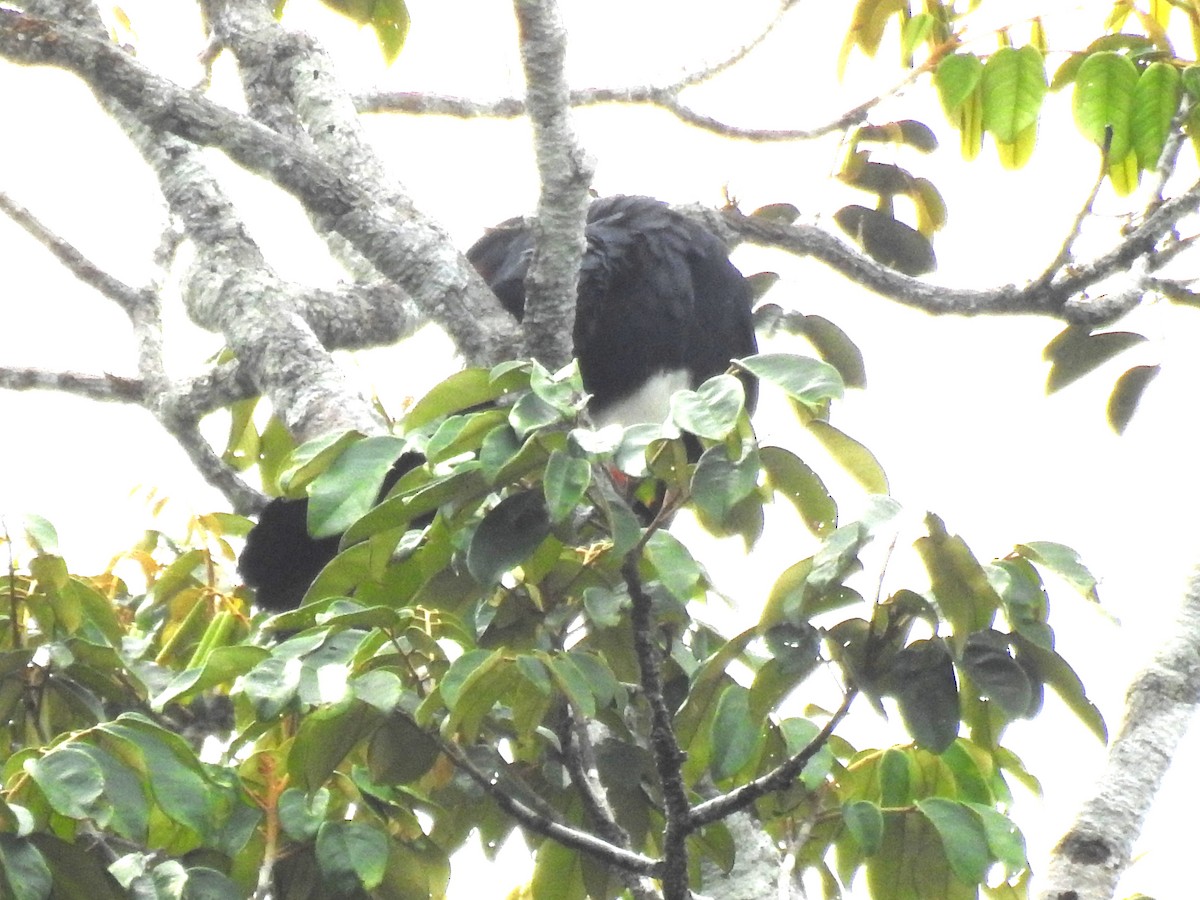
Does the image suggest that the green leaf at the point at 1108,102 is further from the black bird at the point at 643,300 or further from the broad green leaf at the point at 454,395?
the broad green leaf at the point at 454,395

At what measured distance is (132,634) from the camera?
152 centimetres

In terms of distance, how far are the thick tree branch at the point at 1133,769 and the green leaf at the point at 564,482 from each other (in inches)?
23.8

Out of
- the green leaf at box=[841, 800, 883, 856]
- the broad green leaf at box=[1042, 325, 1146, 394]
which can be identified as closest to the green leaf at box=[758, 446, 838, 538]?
the green leaf at box=[841, 800, 883, 856]

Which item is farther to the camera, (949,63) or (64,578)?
(949,63)

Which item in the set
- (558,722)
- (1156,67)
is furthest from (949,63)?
(558,722)

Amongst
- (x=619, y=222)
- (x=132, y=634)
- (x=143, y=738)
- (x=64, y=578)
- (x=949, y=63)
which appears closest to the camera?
(x=143, y=738)

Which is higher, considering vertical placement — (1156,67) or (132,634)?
(1156,67)

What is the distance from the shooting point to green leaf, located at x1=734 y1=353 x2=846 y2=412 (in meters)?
0.93

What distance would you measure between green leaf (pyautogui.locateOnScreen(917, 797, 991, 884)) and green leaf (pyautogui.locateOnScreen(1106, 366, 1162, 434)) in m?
0.89

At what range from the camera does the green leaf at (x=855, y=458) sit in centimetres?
97

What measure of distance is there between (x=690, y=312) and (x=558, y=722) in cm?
132

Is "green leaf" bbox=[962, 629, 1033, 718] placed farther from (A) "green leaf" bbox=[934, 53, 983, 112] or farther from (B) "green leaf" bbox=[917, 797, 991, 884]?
(A) "green leaf" bbox=[934, 53, 983, 112]

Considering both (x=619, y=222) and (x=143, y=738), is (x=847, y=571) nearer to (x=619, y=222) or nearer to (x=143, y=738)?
(x=143, y=738)

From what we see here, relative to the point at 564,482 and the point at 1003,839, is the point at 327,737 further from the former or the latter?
the point at 1003,839
